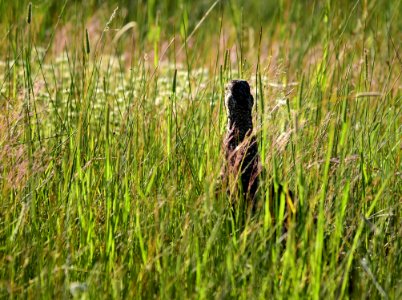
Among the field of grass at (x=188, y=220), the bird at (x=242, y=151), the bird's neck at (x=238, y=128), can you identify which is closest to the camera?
the field of grass at (x=188, y=220)

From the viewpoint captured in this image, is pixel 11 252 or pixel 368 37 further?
pixel 368 37

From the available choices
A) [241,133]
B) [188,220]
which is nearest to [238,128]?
[241,133]

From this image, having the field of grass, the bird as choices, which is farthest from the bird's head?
the field of grass

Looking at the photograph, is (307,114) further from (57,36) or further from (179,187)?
(57,36)

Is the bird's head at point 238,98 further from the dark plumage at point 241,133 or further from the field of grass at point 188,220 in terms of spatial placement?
the field of grass at point 188,220

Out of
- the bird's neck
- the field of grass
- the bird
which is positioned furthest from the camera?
the bird's neck

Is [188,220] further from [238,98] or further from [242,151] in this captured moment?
[238,98]

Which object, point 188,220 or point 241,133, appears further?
point 241,133

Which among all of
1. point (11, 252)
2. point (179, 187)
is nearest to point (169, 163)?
point (179, 187)

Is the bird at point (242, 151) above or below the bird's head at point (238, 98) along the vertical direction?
below

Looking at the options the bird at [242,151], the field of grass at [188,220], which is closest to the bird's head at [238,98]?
the bird at [242,151]

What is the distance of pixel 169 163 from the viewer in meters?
3.49

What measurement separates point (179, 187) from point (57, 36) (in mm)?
3043

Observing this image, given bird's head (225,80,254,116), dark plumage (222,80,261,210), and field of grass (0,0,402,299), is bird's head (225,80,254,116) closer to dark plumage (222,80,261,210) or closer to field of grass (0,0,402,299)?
dark plumage (222,80,261,210)
